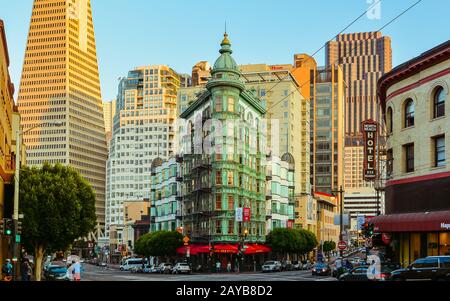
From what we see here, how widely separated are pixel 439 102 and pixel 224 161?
51068 mm

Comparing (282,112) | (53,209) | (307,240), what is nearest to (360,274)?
(53,209)

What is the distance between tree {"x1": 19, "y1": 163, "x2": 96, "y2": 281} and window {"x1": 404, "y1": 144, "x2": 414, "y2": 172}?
29.4 metres

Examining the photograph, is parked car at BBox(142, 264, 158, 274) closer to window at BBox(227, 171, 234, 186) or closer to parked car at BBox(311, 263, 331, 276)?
window at BBox(227, 171, 234, 186)

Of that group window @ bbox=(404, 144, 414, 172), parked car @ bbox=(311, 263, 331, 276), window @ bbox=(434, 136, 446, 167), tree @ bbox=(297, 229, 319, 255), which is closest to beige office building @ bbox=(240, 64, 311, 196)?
tree @ bbox=(297, 229, 319, 255)

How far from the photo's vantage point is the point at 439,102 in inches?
1871

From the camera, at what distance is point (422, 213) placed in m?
46.7

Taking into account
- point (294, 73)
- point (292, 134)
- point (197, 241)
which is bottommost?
point (197, 241)

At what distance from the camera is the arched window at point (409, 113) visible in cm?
5125

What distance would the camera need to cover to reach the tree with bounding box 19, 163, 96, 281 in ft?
200

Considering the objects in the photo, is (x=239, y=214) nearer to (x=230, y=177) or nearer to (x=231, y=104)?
(x=230, y=177)

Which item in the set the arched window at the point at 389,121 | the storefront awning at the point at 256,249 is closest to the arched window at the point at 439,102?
the arched window at the point at 389,121
